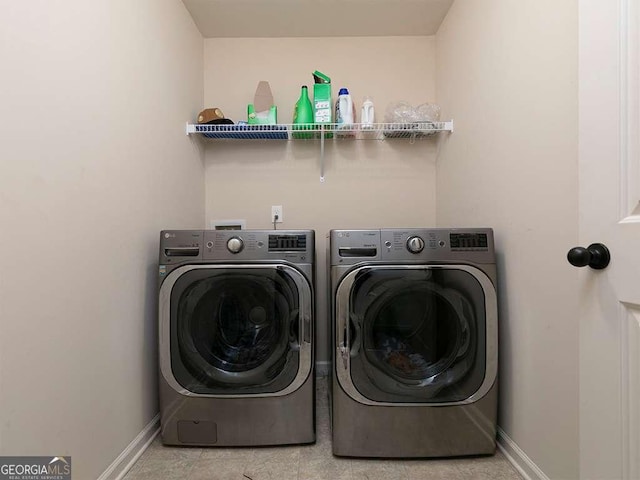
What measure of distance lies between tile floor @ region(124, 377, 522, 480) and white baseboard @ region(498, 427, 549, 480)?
0.03 metres

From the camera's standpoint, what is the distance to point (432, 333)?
4.13 feet

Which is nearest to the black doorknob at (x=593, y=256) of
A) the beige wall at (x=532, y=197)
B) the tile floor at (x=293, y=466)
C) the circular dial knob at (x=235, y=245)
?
the beige wall at (x=532, y=197)

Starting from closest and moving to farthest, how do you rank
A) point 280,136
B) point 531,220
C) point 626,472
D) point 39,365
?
point 626,472 < point 39,365 < point 531,220 < point 280,136

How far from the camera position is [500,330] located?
1260 millimetres

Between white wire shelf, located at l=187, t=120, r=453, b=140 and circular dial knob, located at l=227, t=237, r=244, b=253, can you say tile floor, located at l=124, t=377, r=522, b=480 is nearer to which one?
circular dial knob, located at l=227, t=237, r=244, b=253

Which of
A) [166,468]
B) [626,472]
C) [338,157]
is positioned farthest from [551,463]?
[338,157]

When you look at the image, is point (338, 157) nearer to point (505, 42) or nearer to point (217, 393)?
point (505, 42)

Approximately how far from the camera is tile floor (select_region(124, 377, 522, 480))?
1.14 meters

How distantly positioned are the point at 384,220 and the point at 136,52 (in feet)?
5.12

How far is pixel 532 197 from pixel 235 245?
1.13 metres

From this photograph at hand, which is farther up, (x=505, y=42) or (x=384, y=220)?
(x=505, y=42)

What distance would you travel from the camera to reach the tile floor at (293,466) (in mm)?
1142

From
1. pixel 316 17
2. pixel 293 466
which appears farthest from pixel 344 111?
pixel 293 466

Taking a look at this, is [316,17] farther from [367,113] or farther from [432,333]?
[432,333]
